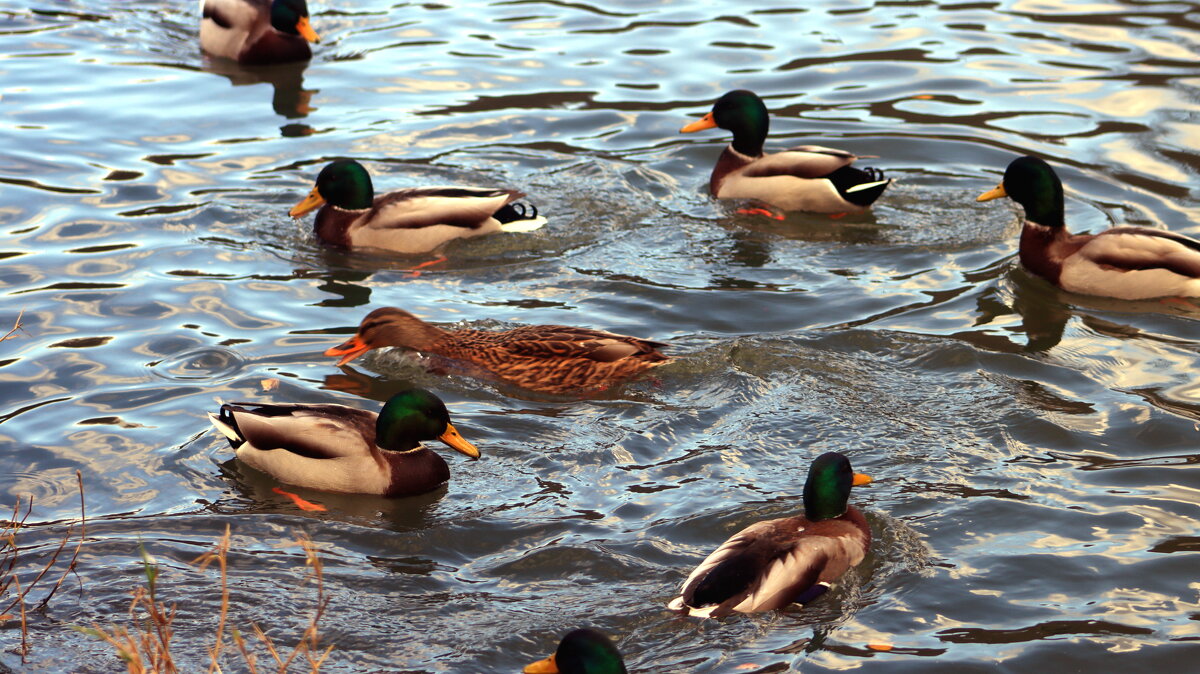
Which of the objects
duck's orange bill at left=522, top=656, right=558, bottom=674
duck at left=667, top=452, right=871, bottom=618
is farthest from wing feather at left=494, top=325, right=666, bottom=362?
duck's orange bill at left=522, top=656, right=558, bottom=674

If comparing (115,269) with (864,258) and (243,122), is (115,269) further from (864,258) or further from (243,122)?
(864,258)

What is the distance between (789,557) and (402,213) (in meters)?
5.34

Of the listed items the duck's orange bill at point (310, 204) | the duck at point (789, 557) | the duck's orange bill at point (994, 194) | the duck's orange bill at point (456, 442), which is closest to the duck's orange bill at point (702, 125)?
the duck's orange bill at point (994, 194)

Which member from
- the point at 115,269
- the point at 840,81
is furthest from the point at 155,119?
the point at 840,81

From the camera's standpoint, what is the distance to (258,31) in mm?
15227

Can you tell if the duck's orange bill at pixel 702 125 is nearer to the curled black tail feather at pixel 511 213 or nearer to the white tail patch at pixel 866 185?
the white tail patch at pixel 866 185

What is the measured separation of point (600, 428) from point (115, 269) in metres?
4.21

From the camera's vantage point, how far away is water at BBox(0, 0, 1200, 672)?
6492 mm

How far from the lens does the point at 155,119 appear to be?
13.3 m

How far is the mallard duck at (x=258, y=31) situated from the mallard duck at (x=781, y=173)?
5.23 m

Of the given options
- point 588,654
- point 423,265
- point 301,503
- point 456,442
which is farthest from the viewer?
point 423,265

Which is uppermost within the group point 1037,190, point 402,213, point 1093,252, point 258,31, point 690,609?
point 258,31

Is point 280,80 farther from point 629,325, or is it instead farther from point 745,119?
point 629,325

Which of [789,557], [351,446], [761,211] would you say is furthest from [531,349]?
[761,211]
